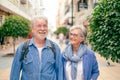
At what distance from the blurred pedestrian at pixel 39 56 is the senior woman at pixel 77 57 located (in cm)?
38

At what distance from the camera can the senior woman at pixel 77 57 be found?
483 centimetres

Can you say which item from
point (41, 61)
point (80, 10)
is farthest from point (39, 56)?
point (80, 10)

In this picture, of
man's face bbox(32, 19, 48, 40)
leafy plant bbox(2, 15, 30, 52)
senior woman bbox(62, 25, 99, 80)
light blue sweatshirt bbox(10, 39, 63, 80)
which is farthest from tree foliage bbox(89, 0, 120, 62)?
leafy plant bbox(2, 15, 30, 52)

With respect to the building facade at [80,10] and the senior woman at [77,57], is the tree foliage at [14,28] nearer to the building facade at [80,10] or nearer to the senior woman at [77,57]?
the building facade at [80,10]

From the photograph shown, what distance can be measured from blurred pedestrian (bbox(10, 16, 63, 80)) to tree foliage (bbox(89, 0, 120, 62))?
9.24 feet

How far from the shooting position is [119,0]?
7.21 metres

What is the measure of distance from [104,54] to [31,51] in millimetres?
3073

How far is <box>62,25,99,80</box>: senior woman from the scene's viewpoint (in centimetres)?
483

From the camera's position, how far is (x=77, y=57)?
15.9ft

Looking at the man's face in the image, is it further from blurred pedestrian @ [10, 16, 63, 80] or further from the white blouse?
the white blouse

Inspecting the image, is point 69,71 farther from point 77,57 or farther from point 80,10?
point 80,10

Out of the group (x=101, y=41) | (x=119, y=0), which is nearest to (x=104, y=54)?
(x=101, y=41)

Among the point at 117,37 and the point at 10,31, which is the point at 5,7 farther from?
the point at 117,37

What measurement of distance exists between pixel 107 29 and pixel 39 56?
3.03 m
